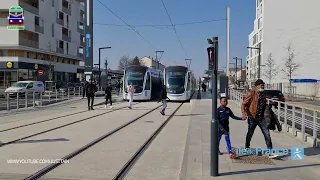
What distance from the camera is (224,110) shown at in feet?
25.5

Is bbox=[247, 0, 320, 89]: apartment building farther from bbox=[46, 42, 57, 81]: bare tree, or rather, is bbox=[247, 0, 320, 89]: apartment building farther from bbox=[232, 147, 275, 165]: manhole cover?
bbox=[232, 147, 275, 165]: manhole cover

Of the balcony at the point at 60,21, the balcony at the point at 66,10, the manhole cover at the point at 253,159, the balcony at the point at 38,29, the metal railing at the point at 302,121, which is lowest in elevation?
the manhole cover at the point at 253,159

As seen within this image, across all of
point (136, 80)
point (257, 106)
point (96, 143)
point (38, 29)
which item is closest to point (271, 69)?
point (38, 29)

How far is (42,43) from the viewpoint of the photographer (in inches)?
2190

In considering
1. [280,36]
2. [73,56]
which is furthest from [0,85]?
[280,36]

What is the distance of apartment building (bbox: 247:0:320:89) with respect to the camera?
6881 cm

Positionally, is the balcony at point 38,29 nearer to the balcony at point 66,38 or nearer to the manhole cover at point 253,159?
the balcony at point 66,38

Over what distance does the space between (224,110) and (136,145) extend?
279 cm

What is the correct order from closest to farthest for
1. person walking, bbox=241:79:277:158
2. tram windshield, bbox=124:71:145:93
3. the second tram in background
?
person walking, bbox=241:79:277:158 < the second tram in background < tram windshield, bbox=124:71:145:93

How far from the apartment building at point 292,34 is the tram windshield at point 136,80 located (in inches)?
1791

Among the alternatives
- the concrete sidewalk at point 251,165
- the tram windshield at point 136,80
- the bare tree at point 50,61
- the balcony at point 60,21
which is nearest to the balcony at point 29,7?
the bare tree at point 50,61

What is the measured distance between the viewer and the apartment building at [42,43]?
48.5 metres

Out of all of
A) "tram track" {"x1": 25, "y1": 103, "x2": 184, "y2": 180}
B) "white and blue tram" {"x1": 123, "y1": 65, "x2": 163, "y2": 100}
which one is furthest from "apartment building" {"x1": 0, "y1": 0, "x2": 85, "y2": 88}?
"tram track" {"x1": 25, "y1": 103, "x2": 184, "y2": 180}


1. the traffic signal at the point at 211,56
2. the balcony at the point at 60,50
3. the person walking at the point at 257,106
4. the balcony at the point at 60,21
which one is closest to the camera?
the traffic signal at the point at 211,56
